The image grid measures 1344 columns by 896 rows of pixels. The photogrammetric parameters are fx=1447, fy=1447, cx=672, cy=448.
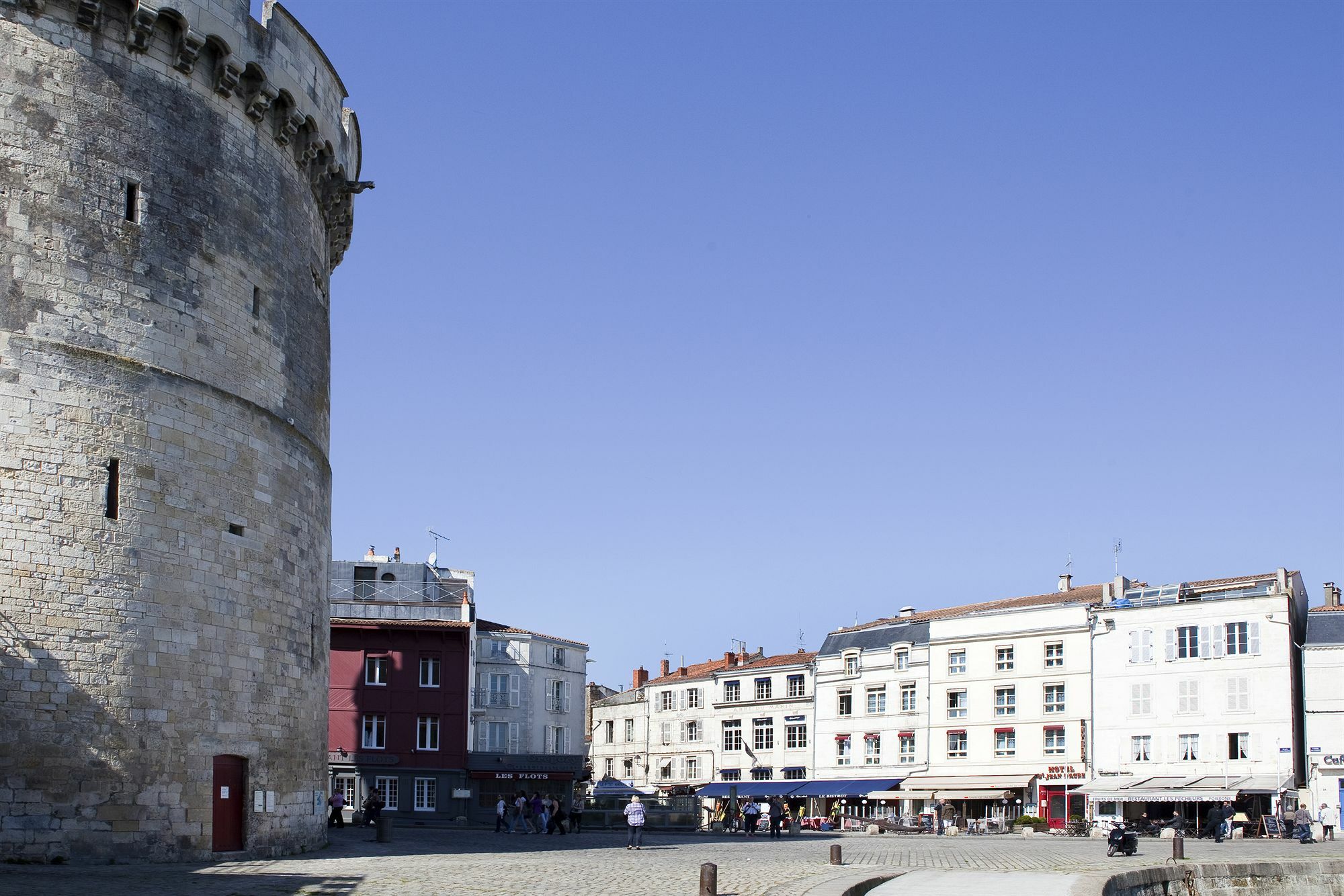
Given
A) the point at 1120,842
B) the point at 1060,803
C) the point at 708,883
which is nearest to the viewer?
the point at 708,883

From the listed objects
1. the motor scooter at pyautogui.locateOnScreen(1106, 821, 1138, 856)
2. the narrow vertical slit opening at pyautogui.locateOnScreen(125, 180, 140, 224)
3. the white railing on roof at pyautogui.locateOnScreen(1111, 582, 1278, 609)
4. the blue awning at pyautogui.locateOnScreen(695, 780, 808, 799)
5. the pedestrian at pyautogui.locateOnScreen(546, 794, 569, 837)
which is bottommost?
the blue awning at pyautogui.locateOnScreen(695, 780, 808, 799)

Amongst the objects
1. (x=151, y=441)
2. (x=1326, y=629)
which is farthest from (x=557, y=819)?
(x=1326, y=629)

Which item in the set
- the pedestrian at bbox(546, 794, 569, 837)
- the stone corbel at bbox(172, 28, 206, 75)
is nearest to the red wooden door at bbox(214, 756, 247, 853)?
the stone corbel at bbox(172, 28, 206, 75)

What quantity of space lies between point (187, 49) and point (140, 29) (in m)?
0.78

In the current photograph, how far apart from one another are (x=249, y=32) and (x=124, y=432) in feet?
21.9

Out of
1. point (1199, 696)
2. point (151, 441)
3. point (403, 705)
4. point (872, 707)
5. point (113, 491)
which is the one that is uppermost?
point (151, 441)

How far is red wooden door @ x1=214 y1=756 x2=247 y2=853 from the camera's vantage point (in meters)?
20.1

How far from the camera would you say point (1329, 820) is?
137 ft

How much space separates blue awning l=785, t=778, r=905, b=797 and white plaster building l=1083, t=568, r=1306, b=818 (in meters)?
8.70

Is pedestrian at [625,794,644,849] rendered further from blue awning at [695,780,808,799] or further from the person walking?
blue awning at [695,780,808,799]

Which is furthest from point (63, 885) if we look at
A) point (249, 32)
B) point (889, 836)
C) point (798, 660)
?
point (798, 660)

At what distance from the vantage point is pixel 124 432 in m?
19.4

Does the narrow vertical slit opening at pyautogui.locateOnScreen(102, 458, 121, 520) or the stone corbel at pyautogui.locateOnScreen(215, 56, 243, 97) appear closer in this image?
the narrow vertical slit opening at pyautogui.locateOnScreen(102, 458, 121, 520)

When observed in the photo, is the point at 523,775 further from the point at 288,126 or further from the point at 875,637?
the point at 288,126
